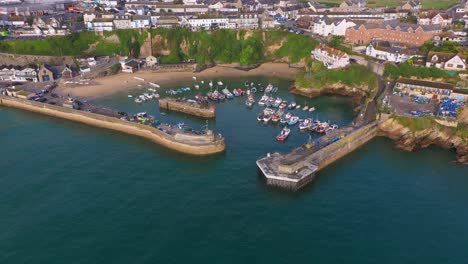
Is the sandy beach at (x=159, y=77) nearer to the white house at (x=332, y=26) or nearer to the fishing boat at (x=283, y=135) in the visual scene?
the white house at (x=332, y=26)

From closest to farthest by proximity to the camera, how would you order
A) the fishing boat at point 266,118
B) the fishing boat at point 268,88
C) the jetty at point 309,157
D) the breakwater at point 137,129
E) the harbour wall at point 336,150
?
the jetty at point 309,157 < the harbour wall at point 336,150 < the breakwater at point 137,129 < the fishing boat at point 266,118 < the fishing boat at point 268,88

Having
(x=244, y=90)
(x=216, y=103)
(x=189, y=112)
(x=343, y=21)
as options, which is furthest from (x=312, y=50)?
(x=189, y=112)

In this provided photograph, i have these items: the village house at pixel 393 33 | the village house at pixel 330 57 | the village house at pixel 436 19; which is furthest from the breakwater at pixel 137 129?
the village house at pixel 436 19

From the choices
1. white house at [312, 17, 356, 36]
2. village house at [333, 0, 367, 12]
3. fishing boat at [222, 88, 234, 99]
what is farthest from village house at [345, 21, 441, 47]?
fishing boat at [222, 88, 234, 99]

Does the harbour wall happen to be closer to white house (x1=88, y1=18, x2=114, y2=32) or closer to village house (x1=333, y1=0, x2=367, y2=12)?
white house (x1=88, y1=18, x2=114, y2=32)

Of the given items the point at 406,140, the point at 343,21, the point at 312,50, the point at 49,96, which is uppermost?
the point at 343,21

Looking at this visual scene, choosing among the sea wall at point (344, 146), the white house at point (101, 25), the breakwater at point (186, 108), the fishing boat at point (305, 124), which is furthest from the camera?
the white house at point (101, 25)

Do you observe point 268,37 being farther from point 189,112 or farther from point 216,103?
point 189,112
